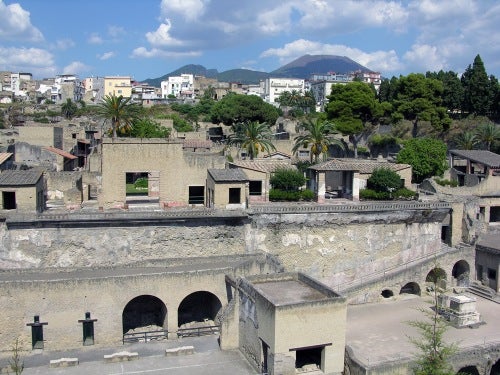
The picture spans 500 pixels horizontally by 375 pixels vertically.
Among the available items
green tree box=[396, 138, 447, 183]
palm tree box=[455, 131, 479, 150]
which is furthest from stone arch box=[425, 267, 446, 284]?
palm tree box=[455, 131, 479, 150]

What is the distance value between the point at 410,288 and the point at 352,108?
2649cm

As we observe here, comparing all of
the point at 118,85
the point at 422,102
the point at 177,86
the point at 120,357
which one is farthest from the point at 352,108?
the point at 177,86

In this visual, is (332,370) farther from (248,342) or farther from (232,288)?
(232,288)

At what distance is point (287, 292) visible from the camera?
22.6 meters

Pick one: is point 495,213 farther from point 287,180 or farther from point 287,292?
point 287,292

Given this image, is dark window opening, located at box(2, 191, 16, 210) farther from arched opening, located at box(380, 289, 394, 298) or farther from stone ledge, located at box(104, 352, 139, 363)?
arched opening, located at box(380, 289, 394, 298)

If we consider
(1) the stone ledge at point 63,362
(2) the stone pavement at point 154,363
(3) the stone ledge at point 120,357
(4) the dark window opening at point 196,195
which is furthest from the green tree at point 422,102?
(1) the stone ledge at point 63,362

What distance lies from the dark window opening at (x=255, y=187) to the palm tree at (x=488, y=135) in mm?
23122

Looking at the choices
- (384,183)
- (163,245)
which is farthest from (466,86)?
(163,245)

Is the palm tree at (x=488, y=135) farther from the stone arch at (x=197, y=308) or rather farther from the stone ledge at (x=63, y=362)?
the stone ledge at (x=63, y=362)

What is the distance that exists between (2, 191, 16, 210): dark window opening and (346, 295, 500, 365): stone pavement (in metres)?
17.8

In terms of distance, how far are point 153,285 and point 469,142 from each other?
3290 cm

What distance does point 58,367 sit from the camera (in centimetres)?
2078

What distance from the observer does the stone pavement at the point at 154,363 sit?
813 inches
